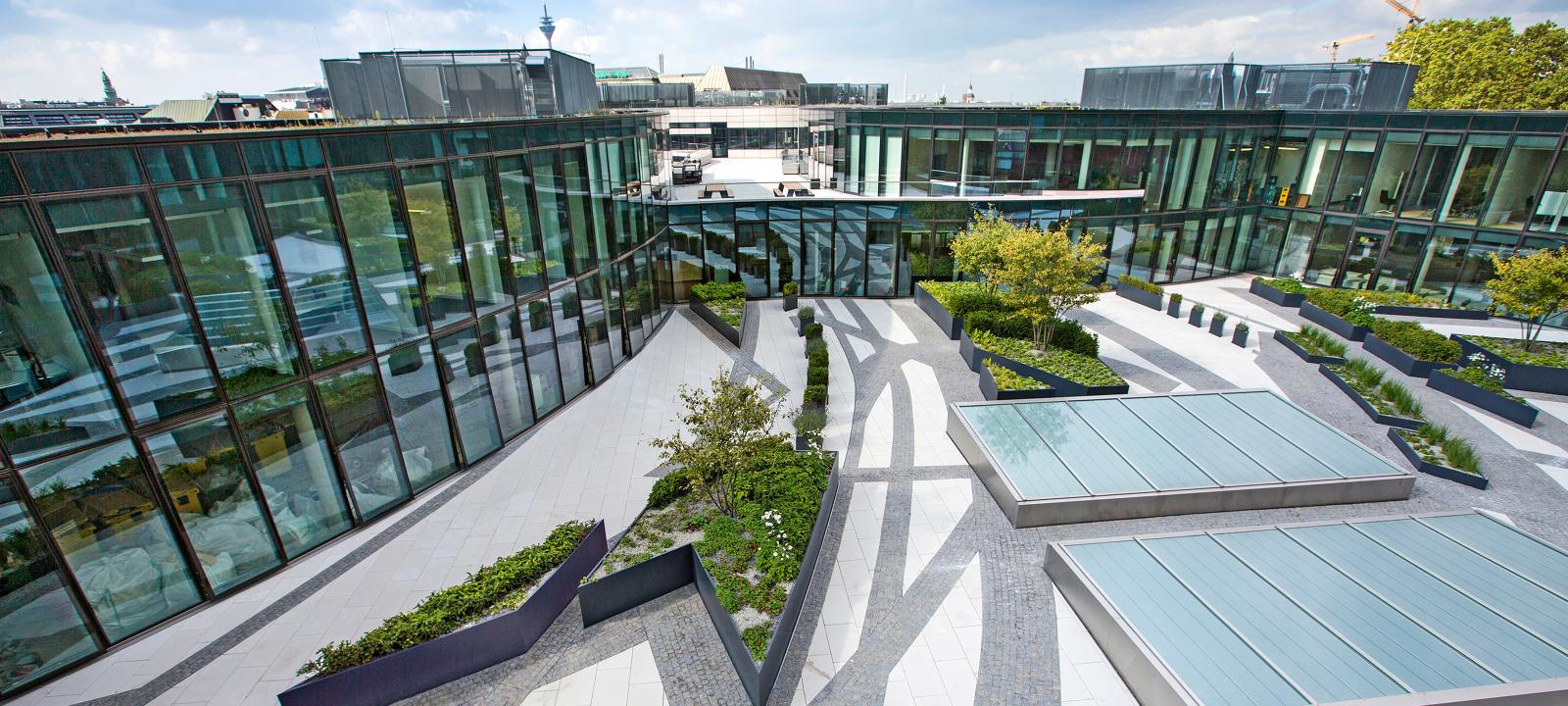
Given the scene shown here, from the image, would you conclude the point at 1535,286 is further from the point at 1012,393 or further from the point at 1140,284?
the point at 1012,393

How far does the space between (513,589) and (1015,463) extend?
368 inches

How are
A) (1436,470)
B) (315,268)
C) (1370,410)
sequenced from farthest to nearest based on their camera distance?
(1370,410), (1436,470), (315,268)

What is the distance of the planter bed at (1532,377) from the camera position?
658 inches

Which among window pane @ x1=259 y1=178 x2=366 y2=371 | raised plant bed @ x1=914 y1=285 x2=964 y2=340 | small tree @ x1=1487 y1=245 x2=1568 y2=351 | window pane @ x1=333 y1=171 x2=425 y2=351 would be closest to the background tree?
small tree @ x1=1487 y1=245 x2=1568 y2=351

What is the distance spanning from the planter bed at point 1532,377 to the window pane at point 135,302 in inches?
1128

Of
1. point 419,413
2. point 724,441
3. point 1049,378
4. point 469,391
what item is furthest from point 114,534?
point 1049,378

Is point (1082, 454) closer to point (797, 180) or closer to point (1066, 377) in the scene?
point (1066, 377)

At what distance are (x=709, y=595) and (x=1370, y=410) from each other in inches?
657

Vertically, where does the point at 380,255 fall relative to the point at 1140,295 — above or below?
above

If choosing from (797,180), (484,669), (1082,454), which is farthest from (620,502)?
(797,180)

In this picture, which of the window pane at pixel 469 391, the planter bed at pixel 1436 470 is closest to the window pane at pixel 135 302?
the window pane at pixel 469 391

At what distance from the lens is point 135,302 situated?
8914mm

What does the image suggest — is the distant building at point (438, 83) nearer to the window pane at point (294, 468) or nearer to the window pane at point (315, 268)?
the window pane at point (315, 268)

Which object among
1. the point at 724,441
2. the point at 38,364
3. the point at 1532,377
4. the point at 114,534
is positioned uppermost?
the point at 38,364
